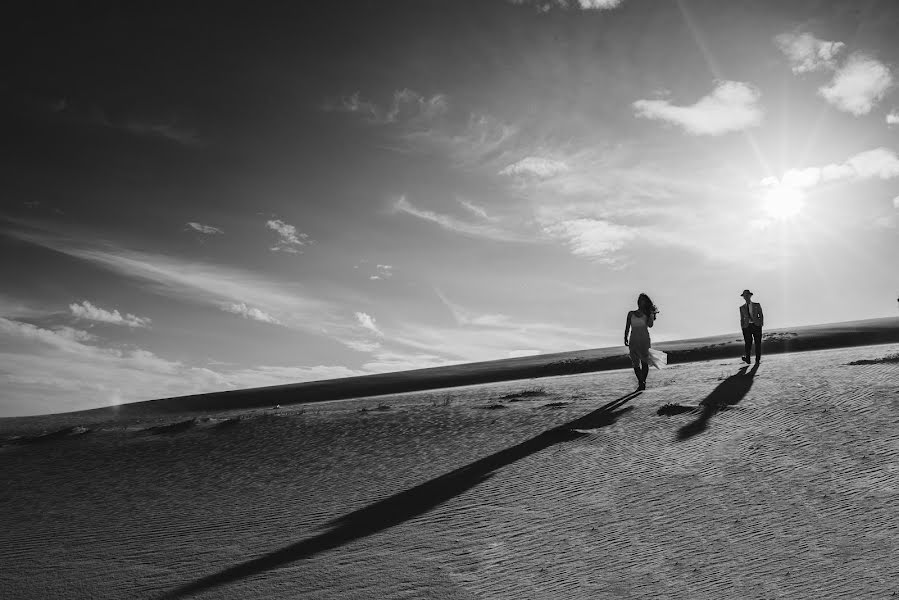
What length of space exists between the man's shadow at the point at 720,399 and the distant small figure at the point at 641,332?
1.41m

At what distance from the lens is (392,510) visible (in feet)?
17.4

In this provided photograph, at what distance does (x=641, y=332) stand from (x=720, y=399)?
2.78 metres

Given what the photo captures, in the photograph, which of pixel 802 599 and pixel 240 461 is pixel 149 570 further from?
pixel 802 599

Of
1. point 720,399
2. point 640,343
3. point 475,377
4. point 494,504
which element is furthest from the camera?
point 475,377

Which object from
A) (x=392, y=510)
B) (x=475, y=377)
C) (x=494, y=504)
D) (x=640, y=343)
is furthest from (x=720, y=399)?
(x=475, y=377)

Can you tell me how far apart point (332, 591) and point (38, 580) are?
7.91 feet

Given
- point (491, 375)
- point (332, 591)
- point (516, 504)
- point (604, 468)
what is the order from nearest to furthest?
point (332, 591) < point (516, 504) < point (604, 468) < point (491, 375)

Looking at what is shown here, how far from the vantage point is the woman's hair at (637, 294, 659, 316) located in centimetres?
1144

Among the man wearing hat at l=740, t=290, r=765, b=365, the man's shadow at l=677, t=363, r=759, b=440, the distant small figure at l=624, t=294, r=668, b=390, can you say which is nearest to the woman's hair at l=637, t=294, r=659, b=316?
the distant small figure at l=624, t=294, r=668, b=390

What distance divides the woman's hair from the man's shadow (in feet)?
5.97

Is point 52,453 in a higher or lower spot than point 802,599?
higher

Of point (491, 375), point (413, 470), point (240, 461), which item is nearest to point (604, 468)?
point (413, 470)

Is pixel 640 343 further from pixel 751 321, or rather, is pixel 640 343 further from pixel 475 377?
pixel 475 377

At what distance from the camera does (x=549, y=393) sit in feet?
39.3
